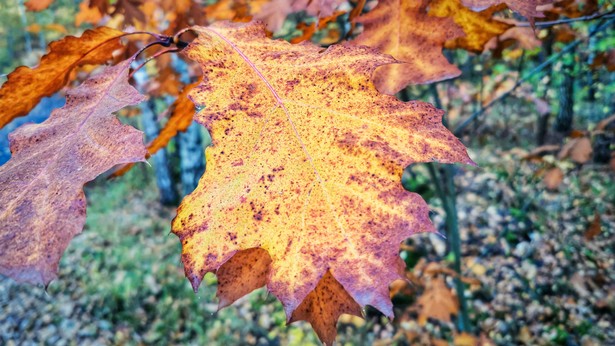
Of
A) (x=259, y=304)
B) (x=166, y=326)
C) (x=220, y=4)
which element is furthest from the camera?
(x=259, y=304)

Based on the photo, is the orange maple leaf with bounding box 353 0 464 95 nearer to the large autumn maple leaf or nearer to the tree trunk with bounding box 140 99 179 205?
the large autumn maple leaf

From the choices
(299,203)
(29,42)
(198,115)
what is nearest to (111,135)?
(198,115)

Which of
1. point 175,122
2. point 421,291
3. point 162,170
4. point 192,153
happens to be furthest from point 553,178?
point 162,170

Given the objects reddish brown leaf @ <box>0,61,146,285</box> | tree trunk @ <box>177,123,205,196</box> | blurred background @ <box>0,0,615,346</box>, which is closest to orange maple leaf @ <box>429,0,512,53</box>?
reddish brown leaf @ <box>0,61,146,285</box>

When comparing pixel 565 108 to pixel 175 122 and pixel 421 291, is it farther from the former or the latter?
pixel 175 122

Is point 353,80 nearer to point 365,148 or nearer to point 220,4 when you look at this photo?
point 365,148

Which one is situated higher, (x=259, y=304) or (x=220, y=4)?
(x=220, y=4)
